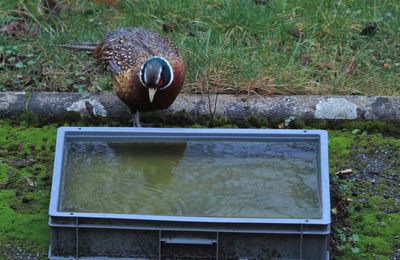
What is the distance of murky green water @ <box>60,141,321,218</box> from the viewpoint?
13.1ft

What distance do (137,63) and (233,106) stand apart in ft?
2.18

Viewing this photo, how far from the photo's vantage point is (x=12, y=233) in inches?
167

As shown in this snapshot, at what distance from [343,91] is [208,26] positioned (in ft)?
3.99

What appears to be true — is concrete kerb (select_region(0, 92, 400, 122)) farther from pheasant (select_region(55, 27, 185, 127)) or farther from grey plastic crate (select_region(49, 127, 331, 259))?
grey plastic crate (select_region(49, 127, 331, 259))

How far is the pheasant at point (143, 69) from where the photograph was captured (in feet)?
16.9

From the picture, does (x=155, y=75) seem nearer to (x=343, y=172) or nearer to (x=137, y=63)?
(x=137, y=63)

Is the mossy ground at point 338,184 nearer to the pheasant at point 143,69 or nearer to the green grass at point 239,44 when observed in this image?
the pheasant at point 143,69

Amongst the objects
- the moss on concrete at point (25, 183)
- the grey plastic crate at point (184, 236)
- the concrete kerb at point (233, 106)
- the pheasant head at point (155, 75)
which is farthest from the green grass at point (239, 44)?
the grey plastic crate at point (184, 236)

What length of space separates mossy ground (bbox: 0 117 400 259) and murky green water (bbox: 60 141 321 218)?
31 centimetres

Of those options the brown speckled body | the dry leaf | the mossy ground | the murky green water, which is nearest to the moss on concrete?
the mossy ground

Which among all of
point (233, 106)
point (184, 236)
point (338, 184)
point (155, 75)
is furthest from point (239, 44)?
point (184, 236)

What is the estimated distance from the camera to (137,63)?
17.4ft

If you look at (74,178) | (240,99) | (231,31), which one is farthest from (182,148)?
(231,31)

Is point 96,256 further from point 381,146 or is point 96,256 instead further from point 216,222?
point 381,146
